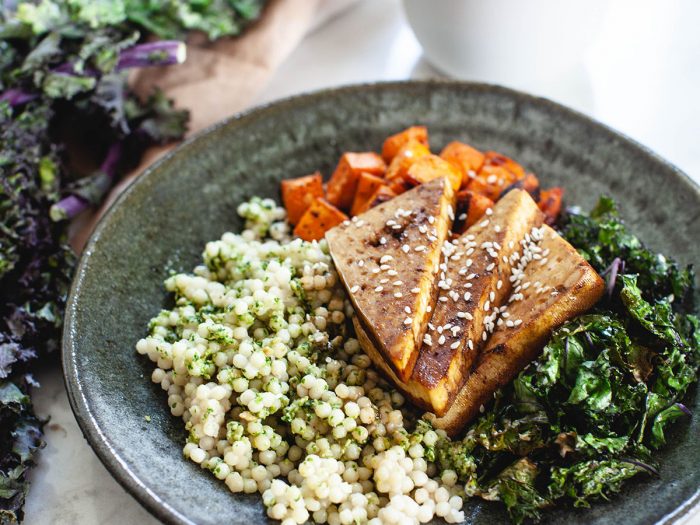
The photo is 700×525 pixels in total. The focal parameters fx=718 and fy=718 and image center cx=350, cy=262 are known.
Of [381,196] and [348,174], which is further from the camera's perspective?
[348,174]

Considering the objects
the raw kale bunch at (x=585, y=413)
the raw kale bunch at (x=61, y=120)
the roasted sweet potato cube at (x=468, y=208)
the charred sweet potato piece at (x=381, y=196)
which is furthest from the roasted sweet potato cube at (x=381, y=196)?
the raw kale bunch at (x=61, y=120)

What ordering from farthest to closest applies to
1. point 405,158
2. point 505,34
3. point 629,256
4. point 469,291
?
point 505,34 → point 405,158 → point 629,256 → point 469,291

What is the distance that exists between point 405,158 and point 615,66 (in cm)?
206

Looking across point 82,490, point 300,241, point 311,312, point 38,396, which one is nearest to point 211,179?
point 300,241

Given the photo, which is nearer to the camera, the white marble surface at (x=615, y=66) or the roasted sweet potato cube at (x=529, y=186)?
the roasted sweet potato cube at (x=529, y=186)

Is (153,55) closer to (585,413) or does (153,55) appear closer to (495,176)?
(495,176)

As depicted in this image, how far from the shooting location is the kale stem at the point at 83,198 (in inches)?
141

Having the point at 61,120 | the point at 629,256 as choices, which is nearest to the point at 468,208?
the point at 629,256

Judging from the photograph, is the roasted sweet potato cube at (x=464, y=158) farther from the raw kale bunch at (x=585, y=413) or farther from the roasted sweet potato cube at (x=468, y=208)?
the raw kale bunch at (x=585, y=413)

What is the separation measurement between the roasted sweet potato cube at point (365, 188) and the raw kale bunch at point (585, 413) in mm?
1141

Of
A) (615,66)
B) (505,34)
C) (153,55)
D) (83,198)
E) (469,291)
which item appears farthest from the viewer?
(615,66)

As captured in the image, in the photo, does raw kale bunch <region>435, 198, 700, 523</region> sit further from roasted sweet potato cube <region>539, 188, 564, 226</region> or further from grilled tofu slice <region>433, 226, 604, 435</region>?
roasted sweet potato cube <region>539, 188, 564, 226</region>

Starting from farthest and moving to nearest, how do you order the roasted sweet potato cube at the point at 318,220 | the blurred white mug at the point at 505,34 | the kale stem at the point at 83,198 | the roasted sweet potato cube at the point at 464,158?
the blurred white mug at the point at 505,34 < the kale stem at the point at 83,198 < the roasted sweet potato cube at the point at 464,158 < the roasted sweet potato cube at the point at 318,220

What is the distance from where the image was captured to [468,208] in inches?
128
